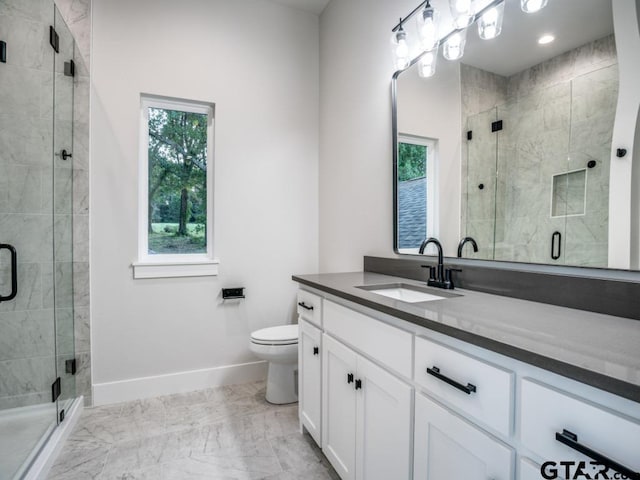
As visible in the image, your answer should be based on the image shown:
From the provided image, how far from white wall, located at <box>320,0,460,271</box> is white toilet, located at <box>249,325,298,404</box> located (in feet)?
2.21

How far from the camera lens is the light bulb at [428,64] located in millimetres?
1708

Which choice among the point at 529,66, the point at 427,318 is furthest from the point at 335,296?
the point at 529,66

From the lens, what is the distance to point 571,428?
61cm

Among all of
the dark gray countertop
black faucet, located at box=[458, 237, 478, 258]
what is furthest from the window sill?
black faucet, located at box=[458, 237, 478, 258]

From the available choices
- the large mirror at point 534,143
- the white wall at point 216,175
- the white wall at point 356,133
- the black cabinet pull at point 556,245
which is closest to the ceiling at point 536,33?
the large mirror at point 534,143

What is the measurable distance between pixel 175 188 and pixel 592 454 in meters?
2.63

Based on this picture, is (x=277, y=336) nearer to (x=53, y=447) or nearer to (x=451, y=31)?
(x=53, y=447)

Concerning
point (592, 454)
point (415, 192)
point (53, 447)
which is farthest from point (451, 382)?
point (53, 447)

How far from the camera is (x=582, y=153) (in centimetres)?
110

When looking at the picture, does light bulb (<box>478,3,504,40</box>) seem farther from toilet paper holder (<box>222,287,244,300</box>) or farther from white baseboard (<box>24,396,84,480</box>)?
white baseboard (<box>24,396,84,480</box>)

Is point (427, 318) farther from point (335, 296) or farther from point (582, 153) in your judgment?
point (582, 153)

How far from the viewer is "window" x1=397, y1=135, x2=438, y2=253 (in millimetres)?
1755

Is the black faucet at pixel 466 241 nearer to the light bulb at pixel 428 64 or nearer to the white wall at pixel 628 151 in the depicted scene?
the white wall at pixel 628 151

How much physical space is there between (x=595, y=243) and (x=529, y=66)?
69 cm
